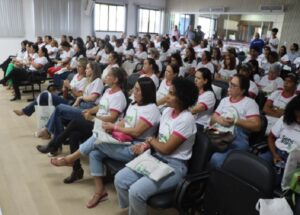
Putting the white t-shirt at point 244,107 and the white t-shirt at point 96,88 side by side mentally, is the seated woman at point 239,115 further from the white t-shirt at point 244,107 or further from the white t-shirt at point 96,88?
the white t-shirt at point 96,88

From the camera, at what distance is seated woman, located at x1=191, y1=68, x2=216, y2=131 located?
2.79m

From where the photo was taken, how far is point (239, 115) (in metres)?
2.46

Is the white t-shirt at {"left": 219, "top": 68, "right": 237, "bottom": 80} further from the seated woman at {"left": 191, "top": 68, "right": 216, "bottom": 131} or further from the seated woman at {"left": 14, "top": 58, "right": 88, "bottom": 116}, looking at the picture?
the seated woman at {"left": 14, "top": 58, "right": 88, "bottom": 116}

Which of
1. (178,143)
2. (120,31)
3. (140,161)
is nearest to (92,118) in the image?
(140,161)

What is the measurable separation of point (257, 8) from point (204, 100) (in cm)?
778

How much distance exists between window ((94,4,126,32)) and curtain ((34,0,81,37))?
1.00 metres

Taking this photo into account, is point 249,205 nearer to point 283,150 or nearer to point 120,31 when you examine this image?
point 283,150

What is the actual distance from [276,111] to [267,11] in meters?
6.94

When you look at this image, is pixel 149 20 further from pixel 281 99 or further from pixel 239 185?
Answer: pixel 239 185

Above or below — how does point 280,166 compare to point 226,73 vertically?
below

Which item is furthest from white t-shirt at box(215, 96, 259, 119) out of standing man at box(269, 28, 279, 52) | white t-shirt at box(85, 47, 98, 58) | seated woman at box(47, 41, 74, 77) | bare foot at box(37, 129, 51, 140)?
standing man at box(269, 28, 279, 52)

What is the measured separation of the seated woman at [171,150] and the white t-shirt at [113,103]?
2.37 ft

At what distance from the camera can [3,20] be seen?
9.29 meters

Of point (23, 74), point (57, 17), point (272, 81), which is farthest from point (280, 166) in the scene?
point (57, 17)
